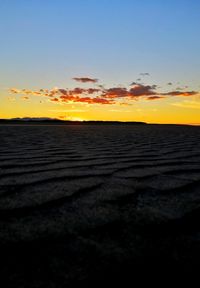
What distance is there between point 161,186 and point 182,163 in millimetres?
1070

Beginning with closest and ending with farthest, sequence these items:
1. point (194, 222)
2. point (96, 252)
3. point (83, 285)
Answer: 1. point (83, 285)
2. point (96, 252)
3. point (194, 222)

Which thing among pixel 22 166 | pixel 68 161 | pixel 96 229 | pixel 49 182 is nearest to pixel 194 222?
pixel 96 229

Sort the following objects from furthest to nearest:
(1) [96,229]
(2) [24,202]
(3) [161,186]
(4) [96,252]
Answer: (3) [161,186]
(2) [24,202]
(1) [96,229]
(4) [96,252]

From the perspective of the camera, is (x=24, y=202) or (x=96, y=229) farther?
(x=24, y=202)

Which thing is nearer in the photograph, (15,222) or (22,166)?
(15,222)

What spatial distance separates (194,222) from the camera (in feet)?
4.83

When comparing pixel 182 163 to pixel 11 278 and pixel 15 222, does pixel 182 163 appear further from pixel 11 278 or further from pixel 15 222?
pixel 11 278

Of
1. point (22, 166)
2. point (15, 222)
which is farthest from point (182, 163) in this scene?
point (15, 222)

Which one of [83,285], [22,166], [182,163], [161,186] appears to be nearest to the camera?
[83,285]

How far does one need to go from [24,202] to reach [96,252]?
60 centimetres

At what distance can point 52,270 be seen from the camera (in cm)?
102

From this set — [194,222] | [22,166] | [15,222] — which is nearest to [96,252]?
[15,222]

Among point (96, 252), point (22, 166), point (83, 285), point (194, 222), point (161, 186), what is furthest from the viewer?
point (22, 166)

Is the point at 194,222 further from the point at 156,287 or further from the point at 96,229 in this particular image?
the point at 156,287
